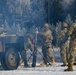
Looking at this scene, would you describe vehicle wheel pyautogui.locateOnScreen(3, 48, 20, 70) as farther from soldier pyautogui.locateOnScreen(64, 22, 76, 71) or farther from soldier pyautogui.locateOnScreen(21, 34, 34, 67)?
soldier pyautogui.locateOnScreen(64, 22, 76, 71)

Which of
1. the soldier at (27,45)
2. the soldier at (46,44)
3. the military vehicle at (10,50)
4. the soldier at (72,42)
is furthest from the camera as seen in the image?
the soldier at (46,44)

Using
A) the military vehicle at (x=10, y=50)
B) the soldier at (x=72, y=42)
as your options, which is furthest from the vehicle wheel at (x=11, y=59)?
the soldier at (x=72, y=42)

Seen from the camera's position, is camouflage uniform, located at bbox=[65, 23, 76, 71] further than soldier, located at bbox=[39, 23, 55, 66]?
No

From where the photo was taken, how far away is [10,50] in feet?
60.3

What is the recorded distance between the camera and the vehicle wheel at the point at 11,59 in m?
18.1

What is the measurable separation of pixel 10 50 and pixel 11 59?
34 centimetres


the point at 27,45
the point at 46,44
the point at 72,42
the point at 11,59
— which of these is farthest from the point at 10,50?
the point at 72,42

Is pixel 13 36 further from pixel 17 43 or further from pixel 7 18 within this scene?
pixel 7 18

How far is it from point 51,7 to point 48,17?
153cm

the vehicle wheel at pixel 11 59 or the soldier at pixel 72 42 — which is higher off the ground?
the soldier at pixel 72 42

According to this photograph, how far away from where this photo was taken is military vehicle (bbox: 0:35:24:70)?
712 inches

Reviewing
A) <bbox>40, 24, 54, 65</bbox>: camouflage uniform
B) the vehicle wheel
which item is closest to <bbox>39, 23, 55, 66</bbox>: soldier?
<bbox>40, 24, 54, 65</bbox>: camouflage uniform

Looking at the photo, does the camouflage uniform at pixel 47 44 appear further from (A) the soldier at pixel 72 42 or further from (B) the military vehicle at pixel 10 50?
(A) the soldier at pixel 72 42

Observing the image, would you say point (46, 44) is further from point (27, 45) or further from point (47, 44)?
point (27, 45)
